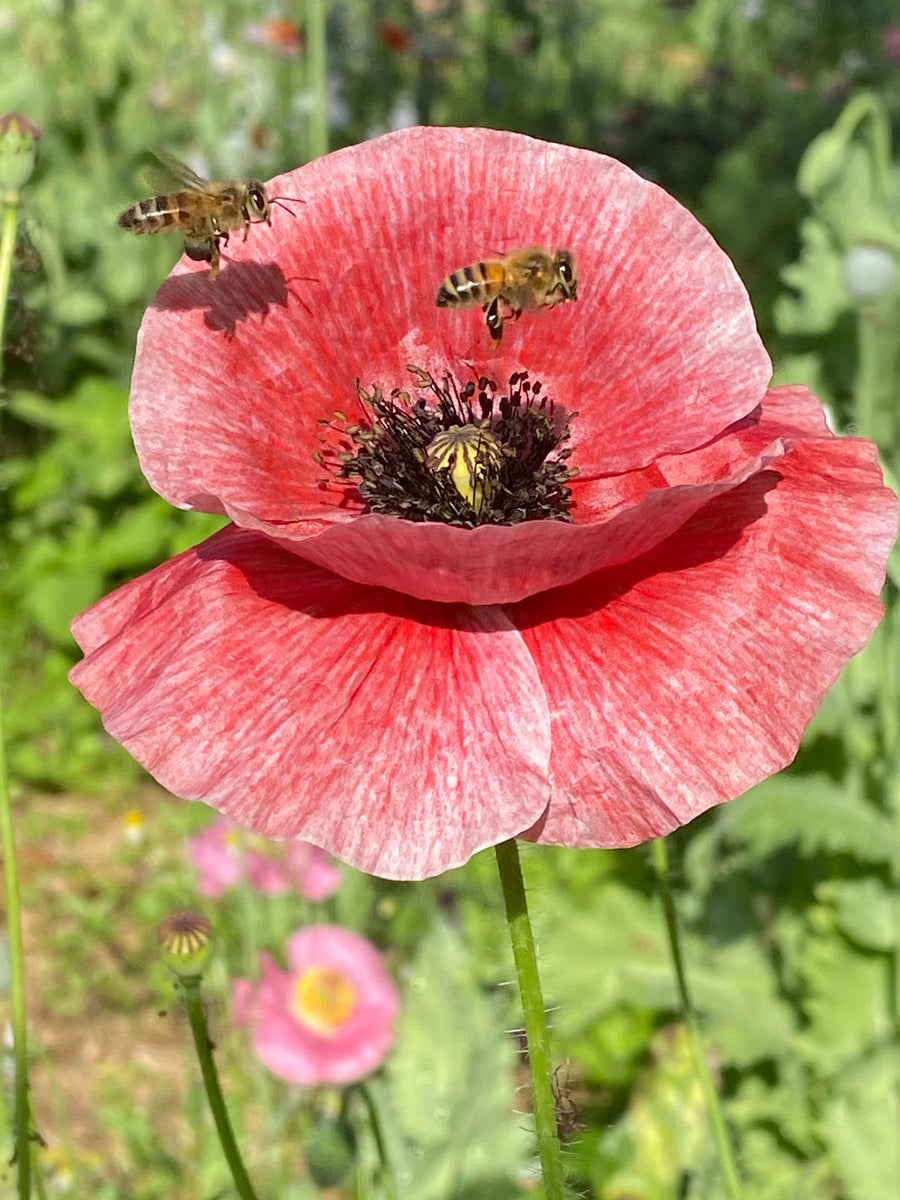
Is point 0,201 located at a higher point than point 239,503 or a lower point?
higher

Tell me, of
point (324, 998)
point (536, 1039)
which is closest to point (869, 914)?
point (324, 998)

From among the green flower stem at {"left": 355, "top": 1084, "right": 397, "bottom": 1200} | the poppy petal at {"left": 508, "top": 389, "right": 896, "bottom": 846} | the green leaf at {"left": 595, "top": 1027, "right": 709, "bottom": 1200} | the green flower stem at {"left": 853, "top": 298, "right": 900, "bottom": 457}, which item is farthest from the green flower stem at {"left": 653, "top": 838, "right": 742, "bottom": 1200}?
the green flower stem at {"left": 853, "top": 298, "right": 900, "bottom": 457}

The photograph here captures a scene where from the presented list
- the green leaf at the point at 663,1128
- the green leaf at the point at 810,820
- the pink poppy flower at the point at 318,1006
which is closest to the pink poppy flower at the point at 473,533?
the pink poppy flower at the point at 318,1006

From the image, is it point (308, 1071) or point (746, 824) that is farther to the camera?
point (746, 824)

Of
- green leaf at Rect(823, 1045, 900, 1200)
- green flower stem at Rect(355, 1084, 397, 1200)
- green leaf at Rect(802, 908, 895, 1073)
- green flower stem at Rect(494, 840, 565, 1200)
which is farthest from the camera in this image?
green leaf at Rect(802, 908, 895, 1073)

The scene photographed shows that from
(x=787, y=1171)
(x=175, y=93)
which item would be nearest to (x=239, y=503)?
(x=787, y=1171)

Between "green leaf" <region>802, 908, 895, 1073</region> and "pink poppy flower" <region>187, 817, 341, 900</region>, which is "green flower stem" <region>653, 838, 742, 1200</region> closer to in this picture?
"pink poppy flower" <region>187, 817, 341, 900</region>

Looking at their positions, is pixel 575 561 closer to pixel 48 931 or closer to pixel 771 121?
pixel 48 931
